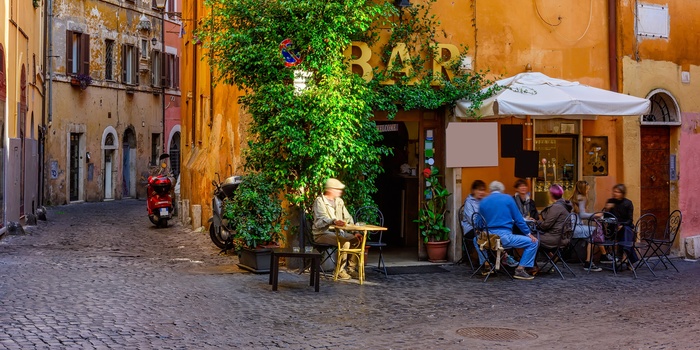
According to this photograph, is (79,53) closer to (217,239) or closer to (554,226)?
(217,239)

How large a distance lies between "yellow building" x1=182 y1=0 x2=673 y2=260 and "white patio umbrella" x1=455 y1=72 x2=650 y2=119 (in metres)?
0.69

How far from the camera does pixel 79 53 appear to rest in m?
32.7

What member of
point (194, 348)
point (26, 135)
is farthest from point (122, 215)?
point (194, 348)

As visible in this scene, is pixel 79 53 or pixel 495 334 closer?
pixel 495 334

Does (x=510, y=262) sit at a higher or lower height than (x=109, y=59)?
lower

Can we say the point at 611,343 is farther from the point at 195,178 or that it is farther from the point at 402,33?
the point at 195,178

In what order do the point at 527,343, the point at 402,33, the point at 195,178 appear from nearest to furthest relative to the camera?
the point at 527,343 → the point at 402,33 → the point at 195,178

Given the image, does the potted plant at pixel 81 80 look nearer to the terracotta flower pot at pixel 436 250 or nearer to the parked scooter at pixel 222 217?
the parked scooter at pixel 222 217

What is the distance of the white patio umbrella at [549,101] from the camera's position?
12758 millimetres

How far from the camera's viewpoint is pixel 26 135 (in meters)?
20.9

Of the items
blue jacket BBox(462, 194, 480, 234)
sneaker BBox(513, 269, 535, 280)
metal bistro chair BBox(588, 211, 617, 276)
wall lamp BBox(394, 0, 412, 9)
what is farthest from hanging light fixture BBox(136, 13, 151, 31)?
sneaker BBox(513, 269, 535, 280)

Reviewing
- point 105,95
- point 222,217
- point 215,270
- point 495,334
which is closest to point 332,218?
point 215,270

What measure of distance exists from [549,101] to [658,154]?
169 inches

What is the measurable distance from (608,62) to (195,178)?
9181mm
